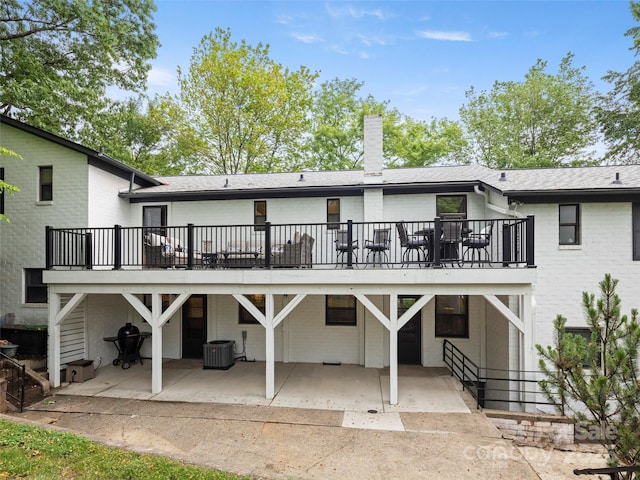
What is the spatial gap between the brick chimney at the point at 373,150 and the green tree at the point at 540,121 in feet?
46.9

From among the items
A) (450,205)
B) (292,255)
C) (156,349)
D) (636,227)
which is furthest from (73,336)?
(636,227)

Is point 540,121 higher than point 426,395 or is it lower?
higher

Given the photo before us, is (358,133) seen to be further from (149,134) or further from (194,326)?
(194,326)

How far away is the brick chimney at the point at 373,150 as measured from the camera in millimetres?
9930

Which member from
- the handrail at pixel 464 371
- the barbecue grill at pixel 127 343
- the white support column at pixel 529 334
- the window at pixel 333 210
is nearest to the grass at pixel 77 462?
the barbecue grill at pixel 127 343

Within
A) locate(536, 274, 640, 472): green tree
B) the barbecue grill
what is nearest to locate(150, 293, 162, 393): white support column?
the barbecue grill

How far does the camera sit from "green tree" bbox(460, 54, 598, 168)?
2067cm

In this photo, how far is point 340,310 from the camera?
10367 millimetres

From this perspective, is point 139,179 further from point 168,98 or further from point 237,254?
point 168,98

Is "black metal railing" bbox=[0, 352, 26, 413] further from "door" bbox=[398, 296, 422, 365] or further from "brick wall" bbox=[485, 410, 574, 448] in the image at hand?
"brick wall" bbox=[485, 410, 574, 448]

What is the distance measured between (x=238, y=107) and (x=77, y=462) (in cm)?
2088

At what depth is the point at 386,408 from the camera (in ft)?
22.6

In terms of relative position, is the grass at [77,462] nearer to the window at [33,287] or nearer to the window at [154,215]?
the window at [33,287]

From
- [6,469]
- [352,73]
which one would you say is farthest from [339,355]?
[352,73]
